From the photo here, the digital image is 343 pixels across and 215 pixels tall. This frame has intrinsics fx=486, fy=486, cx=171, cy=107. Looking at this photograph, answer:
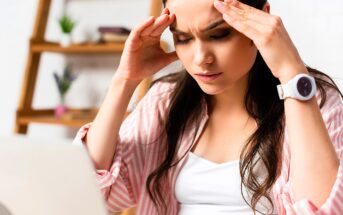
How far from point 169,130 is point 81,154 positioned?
2.23ft

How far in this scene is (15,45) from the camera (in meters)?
2.79

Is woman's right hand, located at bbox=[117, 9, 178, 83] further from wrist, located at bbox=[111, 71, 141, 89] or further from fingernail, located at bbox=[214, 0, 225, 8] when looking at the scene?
fingernail, located at bbox=[214, 0, 225, 8]

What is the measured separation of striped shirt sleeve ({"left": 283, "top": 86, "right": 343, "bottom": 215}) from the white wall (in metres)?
0.83

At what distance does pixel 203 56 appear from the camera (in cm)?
98

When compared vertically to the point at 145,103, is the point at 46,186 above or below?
above

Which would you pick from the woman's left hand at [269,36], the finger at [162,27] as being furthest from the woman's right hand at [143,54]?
the woman's left hand at [269,36]

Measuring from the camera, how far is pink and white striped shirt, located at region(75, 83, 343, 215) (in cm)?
107

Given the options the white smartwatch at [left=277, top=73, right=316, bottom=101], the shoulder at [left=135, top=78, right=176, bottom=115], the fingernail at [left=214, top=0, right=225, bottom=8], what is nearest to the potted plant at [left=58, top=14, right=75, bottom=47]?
the shoulder at [left=135, top=78, right=176, bottom=115]

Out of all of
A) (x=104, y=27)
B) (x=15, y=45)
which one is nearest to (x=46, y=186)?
(x=104, y=27)

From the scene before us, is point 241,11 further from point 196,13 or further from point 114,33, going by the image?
point 114,33

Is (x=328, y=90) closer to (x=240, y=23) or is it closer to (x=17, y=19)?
(x=240, y=23)

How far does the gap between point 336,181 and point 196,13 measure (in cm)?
42

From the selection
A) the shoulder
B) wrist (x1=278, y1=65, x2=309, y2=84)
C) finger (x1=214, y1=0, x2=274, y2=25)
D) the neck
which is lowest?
the shoulder

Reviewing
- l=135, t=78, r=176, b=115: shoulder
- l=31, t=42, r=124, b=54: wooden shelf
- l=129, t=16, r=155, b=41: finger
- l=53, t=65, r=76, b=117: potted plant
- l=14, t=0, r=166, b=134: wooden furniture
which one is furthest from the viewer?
l=53, t=65, r=76, b=117: potted plant
